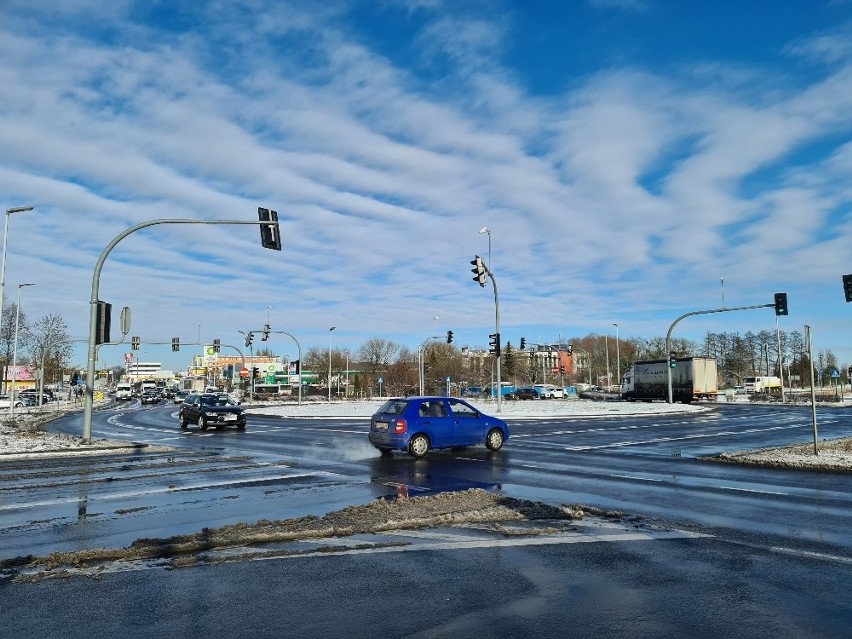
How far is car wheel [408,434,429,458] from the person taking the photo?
1755cm

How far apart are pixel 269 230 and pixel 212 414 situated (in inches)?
519

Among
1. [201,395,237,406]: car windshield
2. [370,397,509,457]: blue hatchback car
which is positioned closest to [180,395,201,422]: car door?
[201,395,237,406]: car windshield

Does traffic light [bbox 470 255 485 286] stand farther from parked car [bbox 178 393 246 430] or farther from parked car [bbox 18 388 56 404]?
parked car [bbox 18 388 56 404]

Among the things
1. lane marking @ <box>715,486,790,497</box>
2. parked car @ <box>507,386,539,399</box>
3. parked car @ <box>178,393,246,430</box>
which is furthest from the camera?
parked car @ <box>507,386,539,399</box>

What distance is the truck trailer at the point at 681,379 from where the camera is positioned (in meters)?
58.7

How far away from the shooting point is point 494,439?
19.2 metres

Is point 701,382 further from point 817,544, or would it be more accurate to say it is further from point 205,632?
point 205,632

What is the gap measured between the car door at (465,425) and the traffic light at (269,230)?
7280 mm

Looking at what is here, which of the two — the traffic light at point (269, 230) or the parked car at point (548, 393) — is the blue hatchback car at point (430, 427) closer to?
the traffic light at point (269, 230)

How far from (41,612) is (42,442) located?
1770cm

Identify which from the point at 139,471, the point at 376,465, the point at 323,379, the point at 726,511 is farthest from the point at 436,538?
the point at 323,379

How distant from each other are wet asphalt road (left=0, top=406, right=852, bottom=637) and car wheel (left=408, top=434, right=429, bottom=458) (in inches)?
55.1

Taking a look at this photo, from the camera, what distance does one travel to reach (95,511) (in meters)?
9.71

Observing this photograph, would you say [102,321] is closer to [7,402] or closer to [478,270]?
[478,270]
